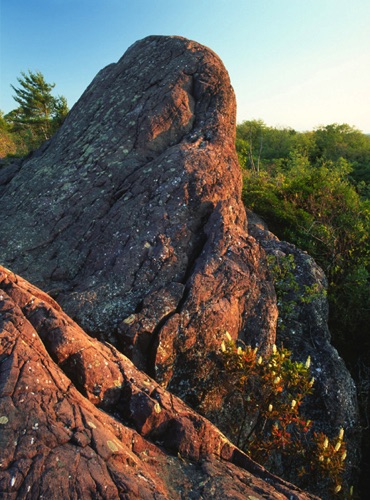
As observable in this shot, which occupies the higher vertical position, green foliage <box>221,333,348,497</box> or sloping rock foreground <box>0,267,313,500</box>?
green foliage <box>221,333,348,497</box>

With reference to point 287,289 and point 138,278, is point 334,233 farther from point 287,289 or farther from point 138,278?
point 138,278

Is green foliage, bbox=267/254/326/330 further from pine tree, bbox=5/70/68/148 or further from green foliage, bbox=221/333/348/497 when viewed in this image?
pine tree, bbox=5/70/68/148

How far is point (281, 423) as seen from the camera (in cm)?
446

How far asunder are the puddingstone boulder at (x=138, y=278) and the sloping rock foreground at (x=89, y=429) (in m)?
0.01

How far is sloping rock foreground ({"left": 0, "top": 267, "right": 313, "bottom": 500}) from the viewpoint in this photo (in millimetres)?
2463

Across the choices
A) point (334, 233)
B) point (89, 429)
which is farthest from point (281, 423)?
point (334, 233)

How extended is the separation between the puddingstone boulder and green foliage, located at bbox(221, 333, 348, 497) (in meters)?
0.45

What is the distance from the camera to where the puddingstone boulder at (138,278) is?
2.90 meters

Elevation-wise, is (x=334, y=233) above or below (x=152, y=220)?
above

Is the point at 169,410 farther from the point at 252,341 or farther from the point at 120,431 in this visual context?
the point at 252,341

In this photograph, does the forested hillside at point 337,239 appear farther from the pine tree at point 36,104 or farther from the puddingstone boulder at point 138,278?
the pine tree at point 36,104

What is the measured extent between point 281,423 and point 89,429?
2.63 metres

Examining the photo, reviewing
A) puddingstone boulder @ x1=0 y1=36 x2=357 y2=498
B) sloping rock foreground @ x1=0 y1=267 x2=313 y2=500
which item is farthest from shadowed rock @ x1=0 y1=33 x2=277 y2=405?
sloping rock foreground @ x1=0 y1=267 x2=313 y2=500

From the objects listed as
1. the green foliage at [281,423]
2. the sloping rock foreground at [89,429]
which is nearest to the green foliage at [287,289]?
the green foliage at [281,423]
